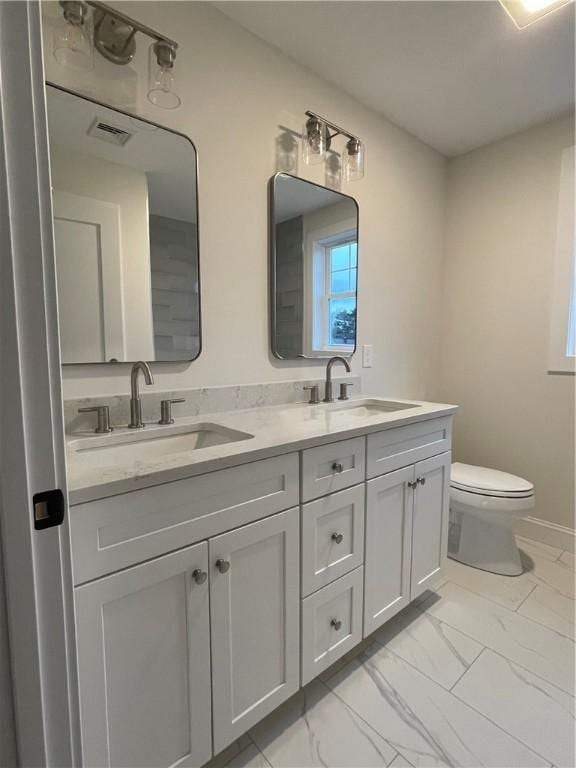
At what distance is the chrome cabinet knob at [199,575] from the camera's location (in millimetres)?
879

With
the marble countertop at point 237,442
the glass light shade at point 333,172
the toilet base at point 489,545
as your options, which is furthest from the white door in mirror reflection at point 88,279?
the toilet base at point 489,545

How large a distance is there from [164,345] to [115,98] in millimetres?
803

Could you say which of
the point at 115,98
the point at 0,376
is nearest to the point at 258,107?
the point at 115,98

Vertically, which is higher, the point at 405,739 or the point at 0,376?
the point at 0,376

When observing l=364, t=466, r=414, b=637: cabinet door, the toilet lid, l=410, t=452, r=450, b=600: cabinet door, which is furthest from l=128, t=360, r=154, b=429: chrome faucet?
the toilet lid

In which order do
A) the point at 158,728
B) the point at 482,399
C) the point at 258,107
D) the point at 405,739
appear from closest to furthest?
1. the point at 158,728
2. the point at 405,739
3. the point at 258,107
4. the point at 482,399

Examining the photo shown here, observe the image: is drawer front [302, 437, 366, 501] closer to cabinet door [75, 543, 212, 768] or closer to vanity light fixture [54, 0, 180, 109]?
cabinet door [75, 543, 212, 768]

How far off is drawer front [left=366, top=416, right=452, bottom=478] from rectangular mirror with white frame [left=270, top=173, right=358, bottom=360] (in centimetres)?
60

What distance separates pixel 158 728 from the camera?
860 millimetres

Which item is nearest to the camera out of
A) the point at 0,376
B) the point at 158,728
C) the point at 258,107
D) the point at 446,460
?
the point at 0,376

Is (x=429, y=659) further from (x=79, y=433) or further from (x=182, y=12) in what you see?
(x=182, y=12)

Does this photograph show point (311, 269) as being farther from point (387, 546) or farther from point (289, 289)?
point (387, 546)

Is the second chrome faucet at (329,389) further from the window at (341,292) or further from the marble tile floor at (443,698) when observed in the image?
the marble tile floor at (443,698)

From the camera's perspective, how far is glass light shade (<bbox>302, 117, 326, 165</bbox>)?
1.60 metres
